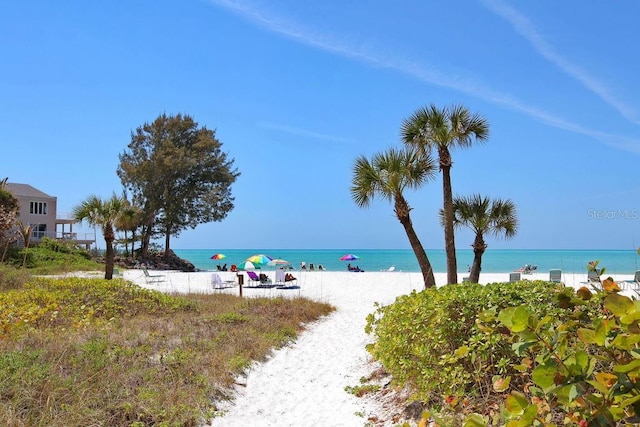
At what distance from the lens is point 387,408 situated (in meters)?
6.24

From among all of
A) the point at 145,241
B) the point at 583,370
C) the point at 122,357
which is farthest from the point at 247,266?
the point at 583,370

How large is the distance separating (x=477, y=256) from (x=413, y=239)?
2.31m

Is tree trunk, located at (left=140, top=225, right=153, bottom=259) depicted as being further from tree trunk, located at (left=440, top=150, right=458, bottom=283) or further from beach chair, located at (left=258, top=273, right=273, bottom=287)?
tree trunk, located at (left=440, top=150, right=458, bottom=283)

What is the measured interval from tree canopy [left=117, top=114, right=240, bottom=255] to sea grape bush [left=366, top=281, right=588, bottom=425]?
40622 mm

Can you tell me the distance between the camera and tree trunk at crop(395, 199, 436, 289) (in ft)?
47.5

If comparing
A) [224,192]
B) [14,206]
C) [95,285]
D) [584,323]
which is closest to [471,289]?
[584,323]

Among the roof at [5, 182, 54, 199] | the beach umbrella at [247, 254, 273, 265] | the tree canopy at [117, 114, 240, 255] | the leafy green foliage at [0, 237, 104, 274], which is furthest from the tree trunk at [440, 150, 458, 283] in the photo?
the roof at [5, 182, 54, 199]

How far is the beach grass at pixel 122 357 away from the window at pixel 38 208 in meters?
40.9

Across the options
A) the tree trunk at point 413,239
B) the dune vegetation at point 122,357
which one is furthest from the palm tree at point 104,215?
the tree trunk at point 413,239

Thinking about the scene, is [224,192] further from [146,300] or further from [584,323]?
[584,323]

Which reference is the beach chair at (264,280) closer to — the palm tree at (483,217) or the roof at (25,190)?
the palm tree at (483,217)

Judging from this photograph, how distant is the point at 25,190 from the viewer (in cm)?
4809

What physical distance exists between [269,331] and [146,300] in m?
3.84

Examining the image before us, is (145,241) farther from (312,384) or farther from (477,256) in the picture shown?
(312,384)
